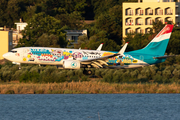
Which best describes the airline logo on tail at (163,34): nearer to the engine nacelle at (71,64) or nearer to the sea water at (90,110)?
the engine nacelle at (71,64)

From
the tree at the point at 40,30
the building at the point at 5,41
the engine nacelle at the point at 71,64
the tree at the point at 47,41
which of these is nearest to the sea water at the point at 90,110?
the engine nacelle at the point at 71,64

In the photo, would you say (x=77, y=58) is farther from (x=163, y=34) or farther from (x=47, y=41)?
(x=47, y=41)

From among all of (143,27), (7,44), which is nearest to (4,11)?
(143,27)

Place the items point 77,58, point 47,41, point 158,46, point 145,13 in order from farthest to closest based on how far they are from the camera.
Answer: point 145,13 → point 47,41 → point 158,46 → point 77,58

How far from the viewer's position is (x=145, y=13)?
126938mm

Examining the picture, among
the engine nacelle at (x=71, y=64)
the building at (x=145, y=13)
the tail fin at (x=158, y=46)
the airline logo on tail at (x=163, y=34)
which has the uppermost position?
the building at (x=145, y=13)

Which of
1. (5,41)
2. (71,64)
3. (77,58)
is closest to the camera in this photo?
(71,64)

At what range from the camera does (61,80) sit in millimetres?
54156

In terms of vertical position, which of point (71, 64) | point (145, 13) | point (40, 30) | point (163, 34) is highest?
point (145, 13)

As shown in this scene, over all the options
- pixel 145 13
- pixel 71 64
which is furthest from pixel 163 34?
pixel 145 13

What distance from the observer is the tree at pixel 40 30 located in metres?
105

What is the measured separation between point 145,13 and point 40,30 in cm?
3710

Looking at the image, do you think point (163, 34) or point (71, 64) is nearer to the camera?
point (71, 64)

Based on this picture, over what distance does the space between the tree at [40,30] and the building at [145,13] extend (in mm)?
25763
